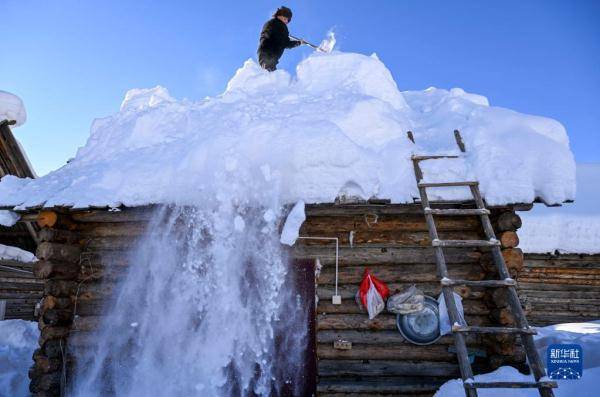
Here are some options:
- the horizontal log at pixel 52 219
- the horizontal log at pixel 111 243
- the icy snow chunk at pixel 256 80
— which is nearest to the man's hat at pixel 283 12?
the icy snow chunk at pixel 256 80

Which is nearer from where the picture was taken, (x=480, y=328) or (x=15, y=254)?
(x=480, y=328)

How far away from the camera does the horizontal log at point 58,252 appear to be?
18.9ft

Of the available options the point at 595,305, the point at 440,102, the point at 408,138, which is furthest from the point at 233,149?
the point at 595,305

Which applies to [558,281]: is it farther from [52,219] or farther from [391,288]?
[52,219]

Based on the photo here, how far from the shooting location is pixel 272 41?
9.48 metres

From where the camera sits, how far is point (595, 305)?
1124 centimetres

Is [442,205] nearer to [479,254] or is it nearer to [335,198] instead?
[479,254]

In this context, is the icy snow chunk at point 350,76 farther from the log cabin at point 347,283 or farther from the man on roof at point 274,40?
the log cabin at point 347,283

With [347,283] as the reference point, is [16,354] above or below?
below

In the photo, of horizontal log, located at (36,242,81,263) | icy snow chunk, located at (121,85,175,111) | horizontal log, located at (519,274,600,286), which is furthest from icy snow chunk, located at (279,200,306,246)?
horizontal log, located at (519,274,600,286)

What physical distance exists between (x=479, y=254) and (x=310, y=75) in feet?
17.3

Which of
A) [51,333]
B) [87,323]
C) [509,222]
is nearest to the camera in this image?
[509,222]

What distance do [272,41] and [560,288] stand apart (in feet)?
36.6

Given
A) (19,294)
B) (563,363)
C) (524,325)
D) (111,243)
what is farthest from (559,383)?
(19,294)
